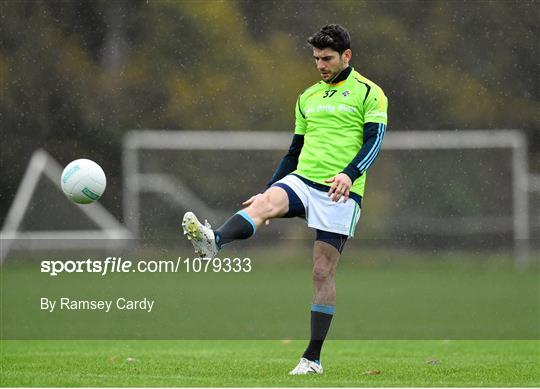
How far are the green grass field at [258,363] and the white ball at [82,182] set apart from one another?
2.99 feet

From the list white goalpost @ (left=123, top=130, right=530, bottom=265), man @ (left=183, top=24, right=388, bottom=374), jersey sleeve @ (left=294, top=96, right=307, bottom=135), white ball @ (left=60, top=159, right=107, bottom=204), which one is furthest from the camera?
white goalpost @ (left=123, top=130, right=530, bottom=265)

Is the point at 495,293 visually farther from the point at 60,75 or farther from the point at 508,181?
the point at 60,75

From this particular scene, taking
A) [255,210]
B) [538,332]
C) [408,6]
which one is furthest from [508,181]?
[255,210]

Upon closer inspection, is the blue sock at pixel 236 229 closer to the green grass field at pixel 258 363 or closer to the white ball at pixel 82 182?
the green grass field at pixel 258 363

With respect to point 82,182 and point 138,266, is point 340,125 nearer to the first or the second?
point 82,182

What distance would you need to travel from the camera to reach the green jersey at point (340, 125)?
557cm

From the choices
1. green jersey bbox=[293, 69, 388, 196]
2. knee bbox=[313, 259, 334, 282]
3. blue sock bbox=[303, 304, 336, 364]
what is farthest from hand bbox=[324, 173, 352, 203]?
Answer: blue sock bbox=[303, 304, 336, 364]

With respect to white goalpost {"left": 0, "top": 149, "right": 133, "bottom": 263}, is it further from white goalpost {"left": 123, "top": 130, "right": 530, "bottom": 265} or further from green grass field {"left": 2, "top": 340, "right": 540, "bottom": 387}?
green grass field {"left": 2, "top": 340, "right": 540, "bottom": 387}

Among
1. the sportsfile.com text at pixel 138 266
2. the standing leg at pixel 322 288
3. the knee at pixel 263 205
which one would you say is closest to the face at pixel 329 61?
the knee at pixel 263 205

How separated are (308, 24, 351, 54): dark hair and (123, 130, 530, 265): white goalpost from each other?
9506 mm

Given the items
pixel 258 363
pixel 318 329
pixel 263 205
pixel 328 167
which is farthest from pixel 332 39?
pixel 258 363

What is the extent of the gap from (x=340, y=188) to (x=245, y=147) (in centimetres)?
1005

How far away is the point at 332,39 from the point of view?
5.53 metres

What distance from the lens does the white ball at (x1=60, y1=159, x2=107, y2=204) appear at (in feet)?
19.4
